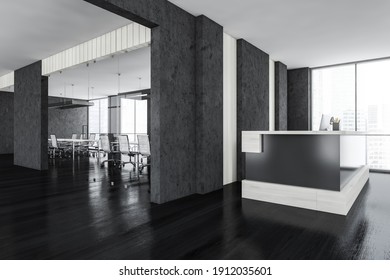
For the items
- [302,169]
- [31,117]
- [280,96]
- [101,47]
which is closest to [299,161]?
[302,169]

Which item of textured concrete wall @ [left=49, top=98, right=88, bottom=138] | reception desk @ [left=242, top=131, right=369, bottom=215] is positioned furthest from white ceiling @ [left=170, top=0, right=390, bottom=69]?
textured concrete wall @ [left=49, top=98, right=88, bottom=138]

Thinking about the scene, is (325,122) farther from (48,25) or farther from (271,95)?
(48,25)

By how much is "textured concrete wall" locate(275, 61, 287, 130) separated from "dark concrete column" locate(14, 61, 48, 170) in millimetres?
6158

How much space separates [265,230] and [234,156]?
8.44 feet

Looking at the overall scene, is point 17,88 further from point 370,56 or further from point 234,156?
point 370,56

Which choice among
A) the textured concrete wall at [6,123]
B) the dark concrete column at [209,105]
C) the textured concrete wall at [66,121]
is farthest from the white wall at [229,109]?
the textured concrete wall at [66,121]

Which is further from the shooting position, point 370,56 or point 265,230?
point 370,56

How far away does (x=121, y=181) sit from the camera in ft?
16.5

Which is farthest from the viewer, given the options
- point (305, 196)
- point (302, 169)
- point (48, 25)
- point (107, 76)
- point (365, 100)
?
point (107, 76)

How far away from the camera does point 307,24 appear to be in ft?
14.3

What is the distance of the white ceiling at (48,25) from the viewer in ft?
12.6

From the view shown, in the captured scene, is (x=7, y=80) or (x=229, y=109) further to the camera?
(x=7, y=80)

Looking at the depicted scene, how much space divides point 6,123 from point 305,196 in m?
12.9
